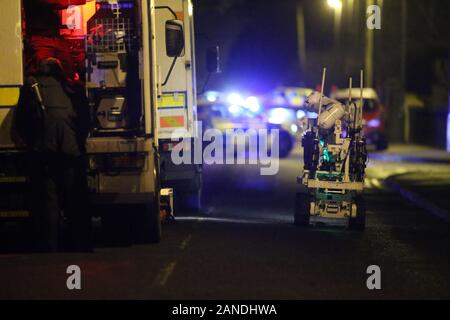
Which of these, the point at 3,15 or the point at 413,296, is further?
the point at 3,15

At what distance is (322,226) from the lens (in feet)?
40.5

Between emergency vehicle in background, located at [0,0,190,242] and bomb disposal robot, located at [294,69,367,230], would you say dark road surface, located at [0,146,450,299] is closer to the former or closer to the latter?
bomb disposal robot, located at [294,69,367,230]

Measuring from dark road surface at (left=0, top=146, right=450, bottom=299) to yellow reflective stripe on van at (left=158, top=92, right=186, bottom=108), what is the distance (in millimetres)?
1717

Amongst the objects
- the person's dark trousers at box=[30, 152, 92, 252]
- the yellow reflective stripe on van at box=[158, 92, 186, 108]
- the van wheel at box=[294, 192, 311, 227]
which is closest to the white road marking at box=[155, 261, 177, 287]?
the person's dark trousers at box=[30, 152, 92, 252]

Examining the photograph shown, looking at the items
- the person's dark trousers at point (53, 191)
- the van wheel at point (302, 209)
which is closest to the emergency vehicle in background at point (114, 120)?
the person's dark trousers at point (53, 191)

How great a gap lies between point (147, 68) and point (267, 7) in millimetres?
53066

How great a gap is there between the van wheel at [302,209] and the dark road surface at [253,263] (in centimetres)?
17

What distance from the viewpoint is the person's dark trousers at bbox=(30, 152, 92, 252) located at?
9820 millimetres

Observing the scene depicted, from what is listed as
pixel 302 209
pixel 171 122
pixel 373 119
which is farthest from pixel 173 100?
pixel 373 119

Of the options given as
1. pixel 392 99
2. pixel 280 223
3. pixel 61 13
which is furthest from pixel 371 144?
pixel 61 13

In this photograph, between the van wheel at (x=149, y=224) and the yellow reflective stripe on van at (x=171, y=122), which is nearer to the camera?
the van wheel at (x=149, y=224)

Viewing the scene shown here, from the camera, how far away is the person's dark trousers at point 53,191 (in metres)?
9.82

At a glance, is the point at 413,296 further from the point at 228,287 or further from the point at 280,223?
the point at 280,223

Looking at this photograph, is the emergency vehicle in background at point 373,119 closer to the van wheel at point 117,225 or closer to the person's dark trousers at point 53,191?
the van wheel at point 117,225
